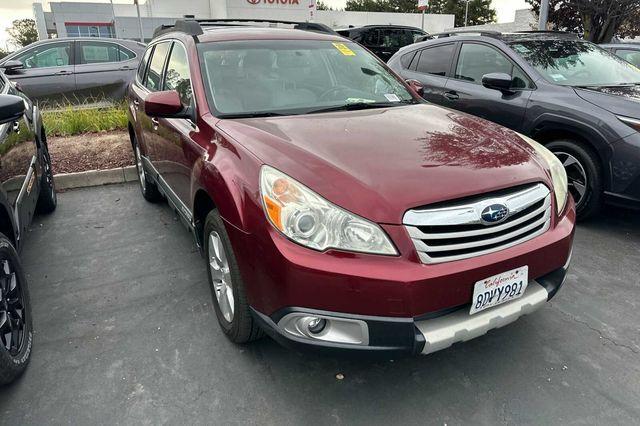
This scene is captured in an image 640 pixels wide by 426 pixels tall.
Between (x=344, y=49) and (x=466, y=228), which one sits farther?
(x=344, y=49)

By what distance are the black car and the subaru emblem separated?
2280 millimetres

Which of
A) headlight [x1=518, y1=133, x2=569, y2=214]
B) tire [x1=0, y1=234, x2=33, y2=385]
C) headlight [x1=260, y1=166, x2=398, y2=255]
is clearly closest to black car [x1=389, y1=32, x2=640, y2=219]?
headlight [x1=518, y1=133, x2=569, y2=214]

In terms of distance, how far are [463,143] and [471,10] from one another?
56.6 meters

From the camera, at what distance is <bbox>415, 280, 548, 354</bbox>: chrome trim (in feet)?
6.49

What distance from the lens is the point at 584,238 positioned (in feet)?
13.1

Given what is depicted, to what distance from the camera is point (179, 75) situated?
340 centimetres

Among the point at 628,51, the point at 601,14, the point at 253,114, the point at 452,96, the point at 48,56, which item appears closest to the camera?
the point at 253,114

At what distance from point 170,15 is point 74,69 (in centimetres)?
3404

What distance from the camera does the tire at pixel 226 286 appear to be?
2338 mm

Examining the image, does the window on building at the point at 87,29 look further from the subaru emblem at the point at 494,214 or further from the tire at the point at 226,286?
the subaru emblem at the point at 494,214

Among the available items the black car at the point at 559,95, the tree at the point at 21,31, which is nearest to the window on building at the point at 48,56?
the black car at the point at 559,95

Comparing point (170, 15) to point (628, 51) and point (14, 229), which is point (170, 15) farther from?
point (14, 229)

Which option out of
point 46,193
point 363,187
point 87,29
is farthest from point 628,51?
point 87,29

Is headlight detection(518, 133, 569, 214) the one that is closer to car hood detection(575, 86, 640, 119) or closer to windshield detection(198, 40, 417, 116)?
windshield detection(198, 40, 417, 116)
